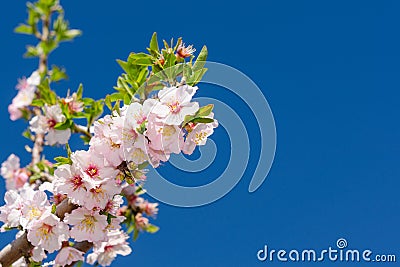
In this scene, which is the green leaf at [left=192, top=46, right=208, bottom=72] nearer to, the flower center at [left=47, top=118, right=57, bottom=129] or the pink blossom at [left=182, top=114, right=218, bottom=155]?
the pink blossom at [left=182, top=114, right=218, bottom=155]

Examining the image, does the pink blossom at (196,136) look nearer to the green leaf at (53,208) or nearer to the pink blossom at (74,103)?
the green leaf at (53,208)

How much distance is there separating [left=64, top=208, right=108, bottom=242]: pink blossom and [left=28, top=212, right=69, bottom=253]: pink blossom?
3 centimetres

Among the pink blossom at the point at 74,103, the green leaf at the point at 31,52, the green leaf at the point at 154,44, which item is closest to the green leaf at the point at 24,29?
the green leaf at the point at 31,52

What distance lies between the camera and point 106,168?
150cm

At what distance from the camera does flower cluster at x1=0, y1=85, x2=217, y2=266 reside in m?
1.44

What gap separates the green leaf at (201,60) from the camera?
1551 millimetres

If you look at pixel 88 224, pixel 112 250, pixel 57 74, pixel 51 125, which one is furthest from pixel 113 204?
pixel 57 74

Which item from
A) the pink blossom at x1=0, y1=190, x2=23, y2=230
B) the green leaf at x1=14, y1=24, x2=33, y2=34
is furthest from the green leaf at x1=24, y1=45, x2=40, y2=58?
the pink blossom at x1=0, y1=190, x2=23, y2=230

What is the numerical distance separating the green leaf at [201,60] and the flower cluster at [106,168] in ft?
0.33

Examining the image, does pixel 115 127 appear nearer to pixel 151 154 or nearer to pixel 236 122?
pixel 151 154

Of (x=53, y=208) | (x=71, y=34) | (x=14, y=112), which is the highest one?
(x=71, y=34)

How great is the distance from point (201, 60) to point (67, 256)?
77 cm

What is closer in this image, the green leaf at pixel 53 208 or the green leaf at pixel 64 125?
Result: the green leaf at pixel 53 208

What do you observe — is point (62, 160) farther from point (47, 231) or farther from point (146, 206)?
point (146, 206)
